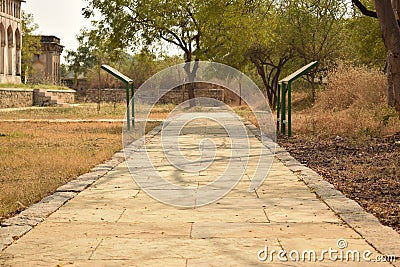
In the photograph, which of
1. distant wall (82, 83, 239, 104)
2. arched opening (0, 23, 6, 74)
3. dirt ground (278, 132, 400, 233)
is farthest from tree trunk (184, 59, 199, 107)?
dirt ground (278, 132, 400, 233)

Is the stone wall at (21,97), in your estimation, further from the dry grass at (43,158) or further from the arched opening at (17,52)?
the dry grass at (43,158)

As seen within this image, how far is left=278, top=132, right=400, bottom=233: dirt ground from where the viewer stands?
705 cm

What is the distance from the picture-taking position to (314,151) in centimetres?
1289

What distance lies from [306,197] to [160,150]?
636cm

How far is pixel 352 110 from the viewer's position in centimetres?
2100

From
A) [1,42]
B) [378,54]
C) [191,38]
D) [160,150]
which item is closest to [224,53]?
[191,38]

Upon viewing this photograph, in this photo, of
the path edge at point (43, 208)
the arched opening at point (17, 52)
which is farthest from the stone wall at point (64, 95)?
the path edge at point (43, 208)

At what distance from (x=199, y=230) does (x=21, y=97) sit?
33205mm

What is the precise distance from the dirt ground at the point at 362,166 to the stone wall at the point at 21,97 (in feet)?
72.8

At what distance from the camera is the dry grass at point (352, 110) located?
636 inches

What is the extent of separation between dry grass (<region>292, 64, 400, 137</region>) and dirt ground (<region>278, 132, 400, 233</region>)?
1027 millimetres

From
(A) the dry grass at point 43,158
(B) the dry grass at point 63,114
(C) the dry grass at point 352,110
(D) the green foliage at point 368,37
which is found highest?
(D) the green foliage at point 368,37

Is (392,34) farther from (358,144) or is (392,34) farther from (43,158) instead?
(43,158)

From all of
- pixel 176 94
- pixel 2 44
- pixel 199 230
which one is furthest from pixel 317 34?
pixel 199 230
